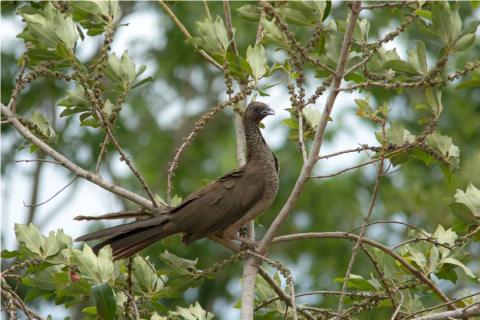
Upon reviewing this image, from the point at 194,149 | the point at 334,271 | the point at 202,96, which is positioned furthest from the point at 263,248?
the point at 202,96

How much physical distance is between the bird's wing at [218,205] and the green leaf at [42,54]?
128 cm

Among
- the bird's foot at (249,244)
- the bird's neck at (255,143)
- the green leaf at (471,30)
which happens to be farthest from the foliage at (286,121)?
the bird's neck at (255,143)

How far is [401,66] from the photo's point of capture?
9.80 ft

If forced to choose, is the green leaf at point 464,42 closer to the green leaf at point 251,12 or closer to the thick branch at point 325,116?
the thick branch at point 325,116

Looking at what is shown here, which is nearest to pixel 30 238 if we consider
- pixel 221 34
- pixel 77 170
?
pixel 77 170

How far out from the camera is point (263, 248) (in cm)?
344

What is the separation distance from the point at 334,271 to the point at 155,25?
6251 millimetres

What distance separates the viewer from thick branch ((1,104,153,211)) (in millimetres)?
3277

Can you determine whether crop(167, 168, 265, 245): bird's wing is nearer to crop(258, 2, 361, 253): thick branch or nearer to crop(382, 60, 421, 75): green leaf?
crop(258, 2, 361, 253): thick branch

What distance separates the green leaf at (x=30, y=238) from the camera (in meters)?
3.17

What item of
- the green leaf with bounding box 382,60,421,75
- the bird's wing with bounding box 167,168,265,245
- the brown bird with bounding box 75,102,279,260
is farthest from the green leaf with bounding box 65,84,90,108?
the green leaf with bounding box 382,60,421,75

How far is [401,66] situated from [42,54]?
2067mm

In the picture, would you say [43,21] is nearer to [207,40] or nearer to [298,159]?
[207,40]

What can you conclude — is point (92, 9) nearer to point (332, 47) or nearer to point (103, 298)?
point (332, 47)
